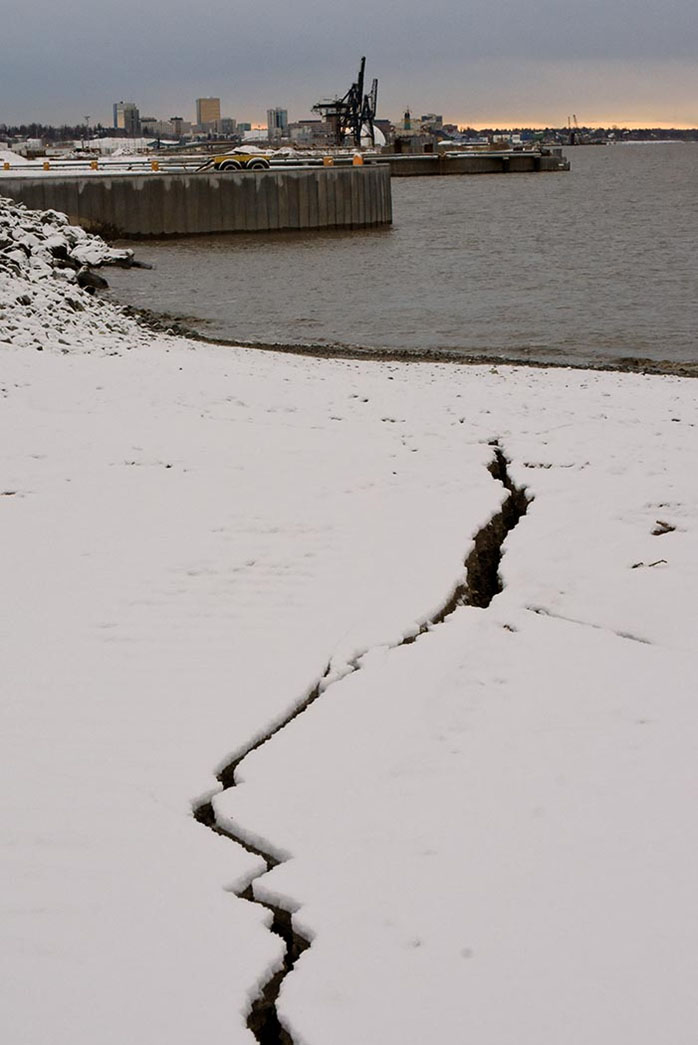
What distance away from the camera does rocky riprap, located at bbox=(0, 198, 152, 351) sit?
1134cm

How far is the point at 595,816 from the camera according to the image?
3531mm

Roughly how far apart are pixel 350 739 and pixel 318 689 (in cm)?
45

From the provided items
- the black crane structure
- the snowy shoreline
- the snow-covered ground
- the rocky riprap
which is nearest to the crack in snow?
the snow-covered ground

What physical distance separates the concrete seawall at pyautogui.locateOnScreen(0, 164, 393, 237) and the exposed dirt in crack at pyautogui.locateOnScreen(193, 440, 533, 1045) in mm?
30415

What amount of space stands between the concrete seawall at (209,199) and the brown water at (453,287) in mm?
656

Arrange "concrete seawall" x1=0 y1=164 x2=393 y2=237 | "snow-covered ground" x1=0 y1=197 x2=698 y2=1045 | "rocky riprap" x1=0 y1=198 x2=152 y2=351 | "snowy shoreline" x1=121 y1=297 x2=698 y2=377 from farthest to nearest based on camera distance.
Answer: "concrete seawall" x1=0 y1=164 x2=393 y2=237, "snowy shoreline" x1=121 y1=297 x2=698 y2=377, "rocky riprap" x1=0 y1=198 x2=152 y2=351, "snow-covered ground" x1=0 y1=197 x2=698 y2=1045

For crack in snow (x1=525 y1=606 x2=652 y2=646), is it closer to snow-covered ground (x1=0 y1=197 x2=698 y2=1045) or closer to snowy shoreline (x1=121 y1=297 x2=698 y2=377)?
snow-covered ground (x1=0 y1=197 x2=698 y2=1045)

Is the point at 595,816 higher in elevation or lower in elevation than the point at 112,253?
lower

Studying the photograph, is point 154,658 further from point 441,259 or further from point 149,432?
point 441,259

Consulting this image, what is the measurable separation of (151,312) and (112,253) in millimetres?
5123

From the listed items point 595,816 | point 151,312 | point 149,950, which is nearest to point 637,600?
point 595,816

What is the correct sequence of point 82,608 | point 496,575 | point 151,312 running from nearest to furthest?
point 82,608, point 496,575, point 151,312

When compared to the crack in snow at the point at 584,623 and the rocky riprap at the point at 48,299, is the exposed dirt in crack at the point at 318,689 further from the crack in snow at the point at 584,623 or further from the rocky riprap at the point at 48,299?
the rocky riprap at the point at 48,299

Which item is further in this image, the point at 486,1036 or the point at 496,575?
the point at 496,575
